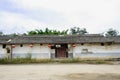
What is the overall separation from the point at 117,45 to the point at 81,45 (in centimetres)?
506

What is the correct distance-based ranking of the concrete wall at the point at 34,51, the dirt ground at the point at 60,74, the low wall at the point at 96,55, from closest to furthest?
the dirt ground at the point at 60,74 → the low wall at the point at 96,55 → the concrete wall at the point at 34,51

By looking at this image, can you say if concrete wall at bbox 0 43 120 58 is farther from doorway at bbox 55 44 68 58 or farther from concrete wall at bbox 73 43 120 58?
doorway at bbox 55 44 68 58

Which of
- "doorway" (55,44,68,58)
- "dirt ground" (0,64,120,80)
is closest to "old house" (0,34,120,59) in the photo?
"doorway" (55,44,68,58)

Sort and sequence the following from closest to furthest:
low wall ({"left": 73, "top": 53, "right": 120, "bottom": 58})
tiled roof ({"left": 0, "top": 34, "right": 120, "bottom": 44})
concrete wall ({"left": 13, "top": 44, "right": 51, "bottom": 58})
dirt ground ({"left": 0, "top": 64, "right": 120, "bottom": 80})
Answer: dirt ground ({"left": 0, "top": 64, "right": 120, "bottom": 80}) < low wall ({"left": 73, "top": 53, "right": 120, "bottom": 58}) < tiled roof ({"left": 0, "top": 34, "right": 120, "bottom": 44}) < concrete wall ({"left": 13, "top": 44, "right": 51, "bottom": 58})

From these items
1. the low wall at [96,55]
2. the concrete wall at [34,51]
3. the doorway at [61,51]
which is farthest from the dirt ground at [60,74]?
the doorway at [61,51]

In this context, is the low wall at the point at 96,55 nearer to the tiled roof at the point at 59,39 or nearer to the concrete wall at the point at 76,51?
the concrete wall at the point at 76,51

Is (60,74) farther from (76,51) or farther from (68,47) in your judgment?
→ (68,47)

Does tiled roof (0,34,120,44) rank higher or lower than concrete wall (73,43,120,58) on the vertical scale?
higher

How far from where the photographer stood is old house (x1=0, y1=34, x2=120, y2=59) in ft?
109

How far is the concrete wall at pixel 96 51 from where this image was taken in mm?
33219

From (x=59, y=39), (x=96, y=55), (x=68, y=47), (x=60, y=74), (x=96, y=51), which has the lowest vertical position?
(x=60, y=74)

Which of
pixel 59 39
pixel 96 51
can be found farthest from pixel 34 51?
pixel 96 51

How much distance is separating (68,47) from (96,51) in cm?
400

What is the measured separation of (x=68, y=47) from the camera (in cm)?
3403
